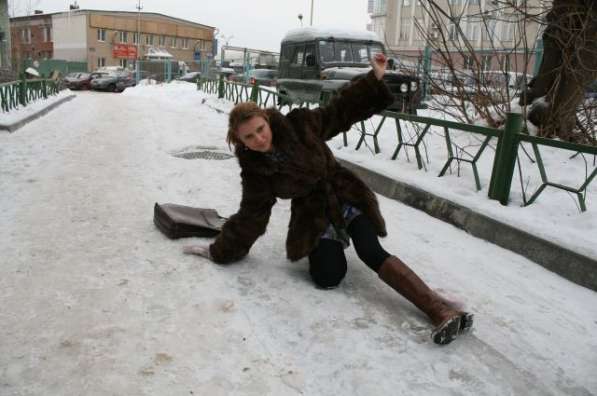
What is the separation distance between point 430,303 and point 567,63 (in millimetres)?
3905

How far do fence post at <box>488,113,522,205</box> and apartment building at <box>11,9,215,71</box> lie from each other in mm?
54418

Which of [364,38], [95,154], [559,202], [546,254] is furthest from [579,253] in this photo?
[364,38]

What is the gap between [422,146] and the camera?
6273 mm

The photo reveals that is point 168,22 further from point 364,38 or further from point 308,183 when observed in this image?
point 308,183

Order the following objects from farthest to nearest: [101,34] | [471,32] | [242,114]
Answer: [101,34], [471,32], [242,114]

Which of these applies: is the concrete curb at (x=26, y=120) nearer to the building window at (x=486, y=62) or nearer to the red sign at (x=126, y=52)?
the building window at (x=486, y=62)

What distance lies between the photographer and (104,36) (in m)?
60.9

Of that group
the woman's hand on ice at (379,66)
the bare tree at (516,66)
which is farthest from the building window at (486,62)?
the woman's hand on ice at (379,66)

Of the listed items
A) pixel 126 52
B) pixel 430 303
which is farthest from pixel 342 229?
pixel 126 52

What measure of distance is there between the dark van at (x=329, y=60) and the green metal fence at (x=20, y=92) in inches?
233

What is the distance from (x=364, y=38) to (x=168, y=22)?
62.3m

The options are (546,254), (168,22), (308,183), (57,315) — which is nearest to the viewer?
(57,315)

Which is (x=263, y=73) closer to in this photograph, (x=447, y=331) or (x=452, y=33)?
(x=452, y=33)

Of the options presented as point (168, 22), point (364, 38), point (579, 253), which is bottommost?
point (579, 253)
